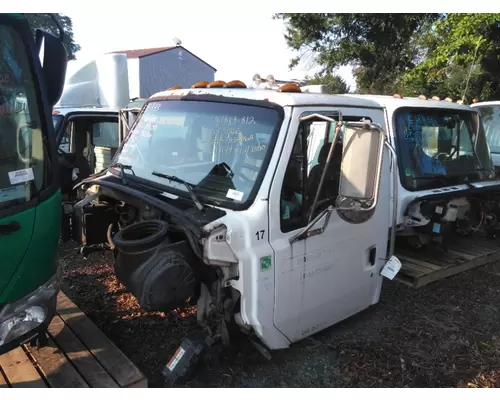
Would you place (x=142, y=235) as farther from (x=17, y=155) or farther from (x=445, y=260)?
(x=445, y=260)

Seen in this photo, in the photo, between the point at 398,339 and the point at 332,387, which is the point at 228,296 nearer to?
the point at 332,387

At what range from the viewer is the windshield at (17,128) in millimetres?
2484

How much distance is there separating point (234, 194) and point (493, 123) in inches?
232

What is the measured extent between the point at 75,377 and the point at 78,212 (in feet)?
4.08

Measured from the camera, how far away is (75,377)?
2.69 meters

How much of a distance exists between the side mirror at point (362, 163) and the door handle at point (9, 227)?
193 centimetres

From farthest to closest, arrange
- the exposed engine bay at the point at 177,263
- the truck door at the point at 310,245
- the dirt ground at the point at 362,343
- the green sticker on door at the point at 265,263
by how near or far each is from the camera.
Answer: the dirt ground at the point at 362,343 < the truck door at the point at 310,245 < the green sticker on door at the point at 265,263 < the exposed engine bay at the point at 177,263

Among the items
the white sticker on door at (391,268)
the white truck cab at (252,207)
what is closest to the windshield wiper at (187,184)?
the white truck cab at (252,207)

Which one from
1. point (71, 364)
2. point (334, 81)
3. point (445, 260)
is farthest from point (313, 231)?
point (334, 81)

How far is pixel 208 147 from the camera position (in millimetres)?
3156

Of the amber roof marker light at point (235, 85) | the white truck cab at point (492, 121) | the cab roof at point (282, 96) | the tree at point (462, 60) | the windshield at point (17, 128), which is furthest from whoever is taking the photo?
the tree at point (462, 60)

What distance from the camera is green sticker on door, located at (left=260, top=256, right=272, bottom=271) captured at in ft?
9.01

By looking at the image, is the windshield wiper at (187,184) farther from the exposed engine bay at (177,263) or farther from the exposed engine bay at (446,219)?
the exposed engine bay at (446,219)

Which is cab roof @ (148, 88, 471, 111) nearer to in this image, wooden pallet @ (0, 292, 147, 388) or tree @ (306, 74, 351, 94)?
wooden pallet @ (0, 292, 147, 388)
